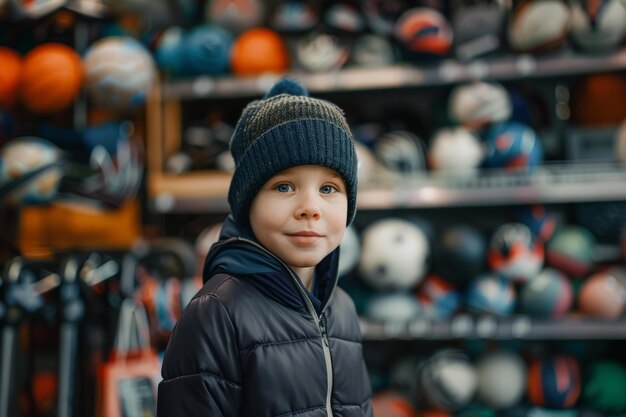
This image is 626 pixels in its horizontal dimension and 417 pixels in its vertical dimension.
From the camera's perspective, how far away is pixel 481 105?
3414 millimetres

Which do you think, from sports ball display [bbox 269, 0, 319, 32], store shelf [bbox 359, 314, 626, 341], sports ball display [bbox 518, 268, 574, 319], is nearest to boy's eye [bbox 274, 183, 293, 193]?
store shelf [bbox 359, 314, 626, 341]

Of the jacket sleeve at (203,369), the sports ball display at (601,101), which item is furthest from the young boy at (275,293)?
the sports ball display at (601,101)

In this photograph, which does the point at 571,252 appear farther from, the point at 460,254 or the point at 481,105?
the point at 481,105

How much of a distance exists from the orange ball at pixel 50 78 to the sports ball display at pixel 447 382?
2342mm

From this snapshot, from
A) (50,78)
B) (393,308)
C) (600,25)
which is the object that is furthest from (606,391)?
(50,78)

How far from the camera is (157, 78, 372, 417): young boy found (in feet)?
3.72

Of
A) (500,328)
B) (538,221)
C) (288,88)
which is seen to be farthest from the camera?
(538,221)

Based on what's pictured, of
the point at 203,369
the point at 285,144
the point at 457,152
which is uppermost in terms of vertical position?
the point at 457,152

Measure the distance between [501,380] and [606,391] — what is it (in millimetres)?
538

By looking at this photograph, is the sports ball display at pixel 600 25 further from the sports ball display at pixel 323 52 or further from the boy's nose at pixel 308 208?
the boy's nose at pixel 308 208

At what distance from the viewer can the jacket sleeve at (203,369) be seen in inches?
43.5

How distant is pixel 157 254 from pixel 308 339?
1816mm

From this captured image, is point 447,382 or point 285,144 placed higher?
point 285,144

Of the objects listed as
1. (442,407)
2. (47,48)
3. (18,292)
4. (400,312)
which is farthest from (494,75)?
(18,292)
